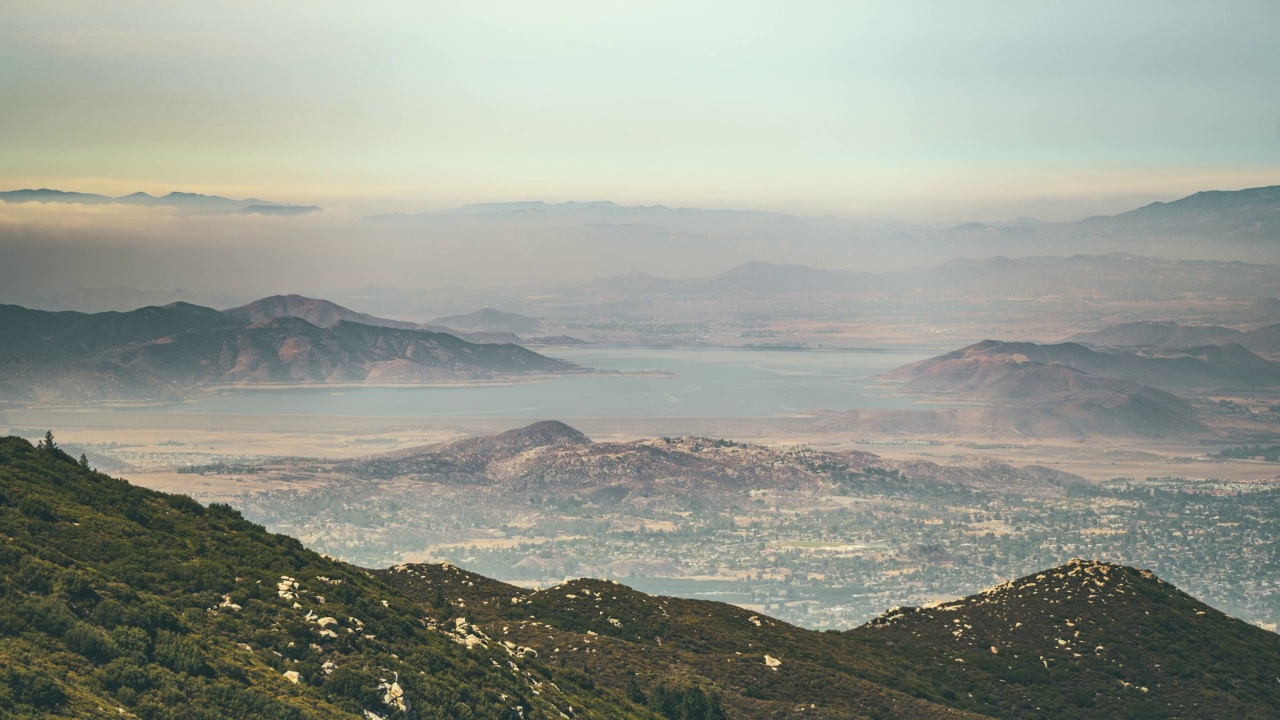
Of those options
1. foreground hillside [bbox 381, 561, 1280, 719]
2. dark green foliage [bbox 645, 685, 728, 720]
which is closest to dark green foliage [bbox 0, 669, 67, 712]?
dark green foliage [bbox 645, 685, 728, 720]

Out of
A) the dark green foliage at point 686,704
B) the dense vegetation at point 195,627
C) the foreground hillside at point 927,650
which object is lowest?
the foreground hillside at point 927,650

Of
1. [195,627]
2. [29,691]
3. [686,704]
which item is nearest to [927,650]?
[686,704]

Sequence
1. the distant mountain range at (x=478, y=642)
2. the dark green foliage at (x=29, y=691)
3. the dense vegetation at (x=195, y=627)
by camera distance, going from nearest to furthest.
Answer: the dark green foliage at (x=29, y=691), the dense vegetation at (x=195, y=627), the distant mountain range at (x=478, y=642)

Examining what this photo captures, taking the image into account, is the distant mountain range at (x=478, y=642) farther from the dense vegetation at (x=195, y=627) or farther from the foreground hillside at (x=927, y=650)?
the foreground hillside at (x=927, y=650)

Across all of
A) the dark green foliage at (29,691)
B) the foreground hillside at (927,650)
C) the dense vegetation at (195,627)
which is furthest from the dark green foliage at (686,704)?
the dark green foliage at (29,691)

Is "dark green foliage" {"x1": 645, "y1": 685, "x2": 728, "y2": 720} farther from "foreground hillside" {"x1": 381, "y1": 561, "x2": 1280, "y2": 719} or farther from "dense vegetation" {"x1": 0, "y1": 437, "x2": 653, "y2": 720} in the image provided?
"dense vegetation" {"x1": 0, "y1": 437, "x2": 653, "y2": 720}

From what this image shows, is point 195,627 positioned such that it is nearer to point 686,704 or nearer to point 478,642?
point 478,642

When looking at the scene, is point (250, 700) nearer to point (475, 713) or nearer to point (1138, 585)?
point (475, 713)

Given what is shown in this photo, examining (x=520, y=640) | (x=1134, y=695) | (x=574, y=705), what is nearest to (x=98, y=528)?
(x=574, y=705)
